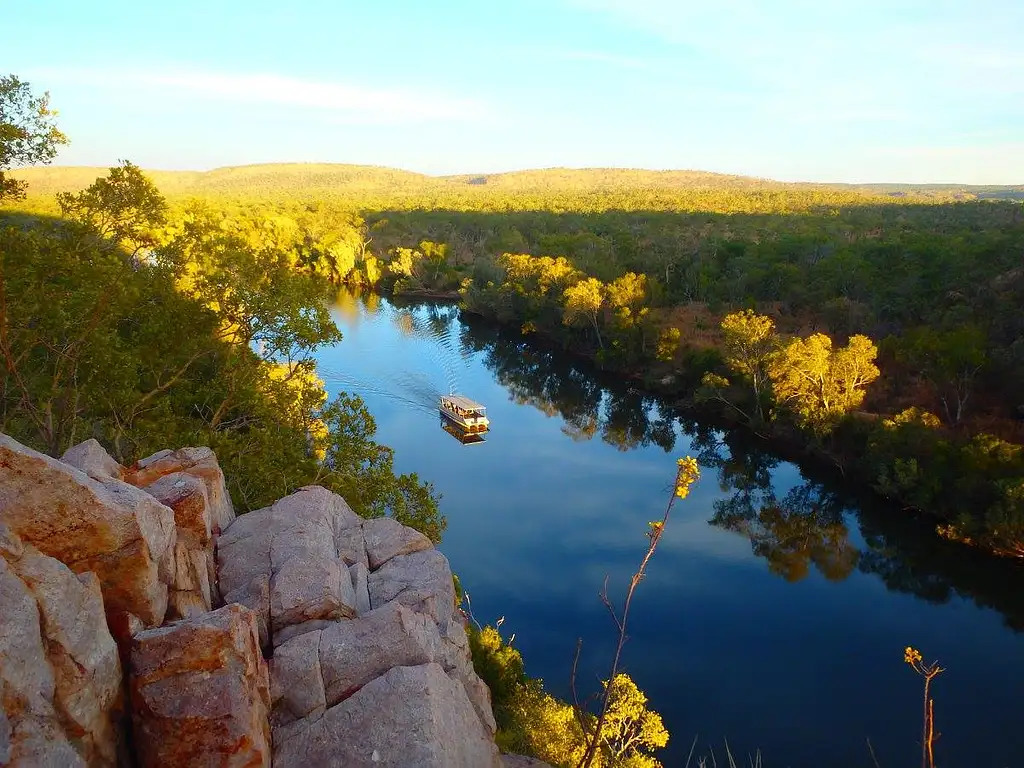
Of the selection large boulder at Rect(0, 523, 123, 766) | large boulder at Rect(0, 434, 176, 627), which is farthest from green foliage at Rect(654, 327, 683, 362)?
large boulder at Rect(0, 523, 123, 766)

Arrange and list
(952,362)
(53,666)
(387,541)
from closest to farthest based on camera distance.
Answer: (53,666)
(387,541)
(952,362)

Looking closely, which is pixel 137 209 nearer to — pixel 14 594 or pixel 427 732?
pixel 14 594

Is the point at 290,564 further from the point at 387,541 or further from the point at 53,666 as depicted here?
the point at 53,666

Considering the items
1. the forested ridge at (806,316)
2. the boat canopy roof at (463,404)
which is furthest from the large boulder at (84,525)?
the boat canopy roof at (463,404)

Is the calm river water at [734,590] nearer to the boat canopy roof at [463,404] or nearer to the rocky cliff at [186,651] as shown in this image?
the boat canopy roof at [463,404]

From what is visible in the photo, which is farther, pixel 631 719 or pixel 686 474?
pixel 631 719

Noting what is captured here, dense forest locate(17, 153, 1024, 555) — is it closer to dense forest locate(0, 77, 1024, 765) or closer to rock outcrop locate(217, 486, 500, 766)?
dense forest locate(0, 77, 1024, 765)

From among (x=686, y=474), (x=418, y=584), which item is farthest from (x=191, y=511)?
(x=686, y=474)
